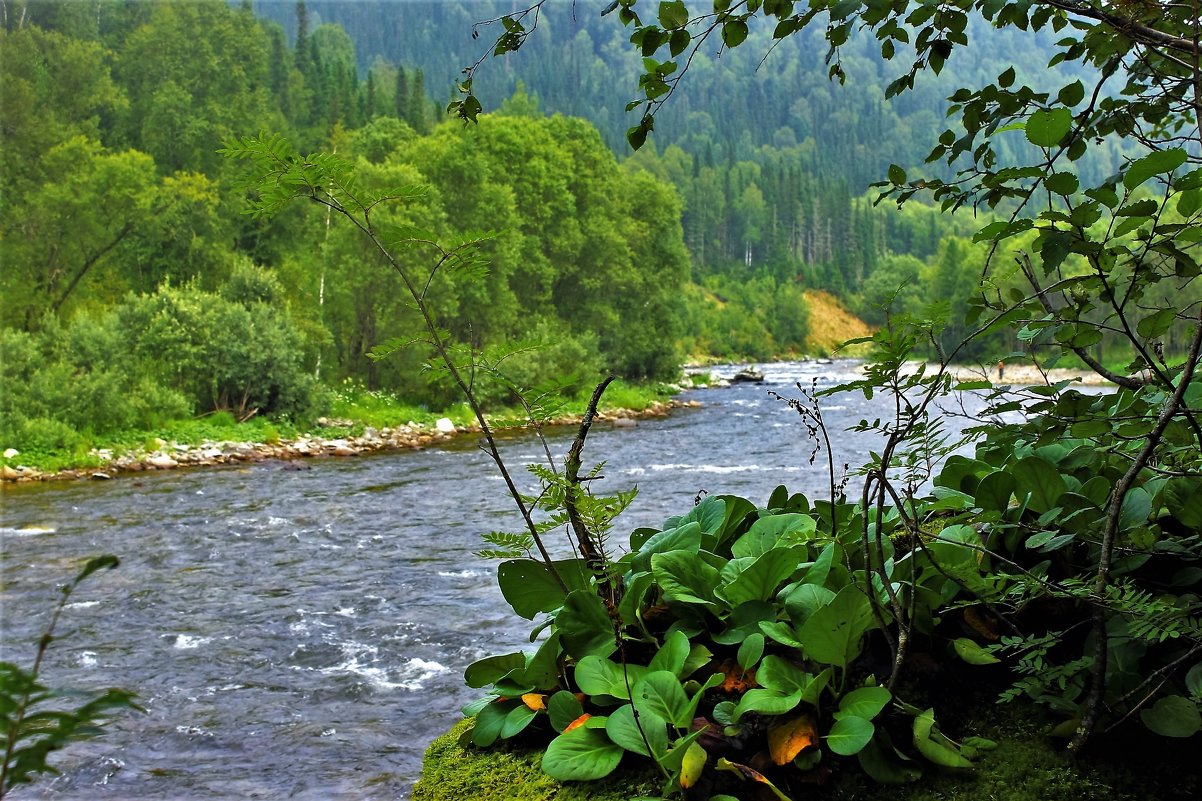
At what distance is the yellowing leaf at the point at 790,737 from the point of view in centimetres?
200

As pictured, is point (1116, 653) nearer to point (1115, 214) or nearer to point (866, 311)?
point (1115, 214)

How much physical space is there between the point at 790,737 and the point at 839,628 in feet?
0.88

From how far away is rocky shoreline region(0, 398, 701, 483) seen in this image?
15539mm

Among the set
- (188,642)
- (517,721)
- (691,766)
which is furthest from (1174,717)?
(188,642)

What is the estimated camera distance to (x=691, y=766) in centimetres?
194

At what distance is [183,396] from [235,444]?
2.76 m

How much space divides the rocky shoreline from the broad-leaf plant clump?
12320 mm

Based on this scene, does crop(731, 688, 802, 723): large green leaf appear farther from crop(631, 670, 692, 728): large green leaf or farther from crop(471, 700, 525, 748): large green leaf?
crop(471, 700, 525, 748): large green leaf

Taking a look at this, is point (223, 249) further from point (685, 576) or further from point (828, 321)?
point (828, 321)

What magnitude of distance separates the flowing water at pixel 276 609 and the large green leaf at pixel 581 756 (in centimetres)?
108

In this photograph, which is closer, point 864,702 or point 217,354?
point 864,702

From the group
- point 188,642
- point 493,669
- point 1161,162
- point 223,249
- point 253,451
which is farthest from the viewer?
point 223,249

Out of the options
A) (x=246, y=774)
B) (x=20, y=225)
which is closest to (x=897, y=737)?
(x=246, y=774)

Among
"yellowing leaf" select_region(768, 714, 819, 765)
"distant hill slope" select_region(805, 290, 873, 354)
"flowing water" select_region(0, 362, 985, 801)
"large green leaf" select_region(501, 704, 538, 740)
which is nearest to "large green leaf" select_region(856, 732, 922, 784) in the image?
"yellowing leaf" select_region(768, 714, 819, 765)
